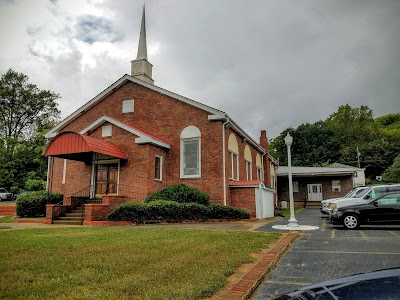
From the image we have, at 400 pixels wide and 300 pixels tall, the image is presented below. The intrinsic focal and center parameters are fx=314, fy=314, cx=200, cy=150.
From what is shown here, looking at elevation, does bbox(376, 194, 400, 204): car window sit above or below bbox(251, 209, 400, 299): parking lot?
above

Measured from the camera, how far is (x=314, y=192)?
114 ft

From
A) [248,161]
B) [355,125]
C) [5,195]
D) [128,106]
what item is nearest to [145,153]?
[128,106]

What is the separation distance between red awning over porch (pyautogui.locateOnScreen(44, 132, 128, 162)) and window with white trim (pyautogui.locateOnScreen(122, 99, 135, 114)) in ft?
12.8

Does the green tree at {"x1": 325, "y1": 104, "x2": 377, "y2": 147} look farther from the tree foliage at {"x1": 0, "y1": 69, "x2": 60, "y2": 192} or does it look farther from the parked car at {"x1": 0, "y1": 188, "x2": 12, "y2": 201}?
the parked car at {"x1": 0, "y1": 188, "x2": 12, "y2": 201}

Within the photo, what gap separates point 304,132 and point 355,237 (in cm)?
5407

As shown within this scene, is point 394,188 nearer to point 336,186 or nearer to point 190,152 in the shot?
point 190,152

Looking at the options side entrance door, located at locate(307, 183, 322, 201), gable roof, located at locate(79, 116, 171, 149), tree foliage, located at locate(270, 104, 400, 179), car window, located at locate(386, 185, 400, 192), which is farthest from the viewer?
tree foliage, located at locate(270, 104, 400, 179)

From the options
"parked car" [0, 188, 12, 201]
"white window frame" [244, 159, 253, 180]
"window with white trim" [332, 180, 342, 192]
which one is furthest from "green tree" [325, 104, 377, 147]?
"parked car" [0, 188, 12, 201]

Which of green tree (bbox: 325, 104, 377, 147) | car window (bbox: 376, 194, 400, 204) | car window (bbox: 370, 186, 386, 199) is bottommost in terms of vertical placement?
car window (bbox: 376, 194, 400, 204)

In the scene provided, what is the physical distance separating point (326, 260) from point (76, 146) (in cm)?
1294

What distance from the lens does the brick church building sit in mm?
16578

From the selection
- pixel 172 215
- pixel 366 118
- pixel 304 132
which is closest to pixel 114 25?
pixel 172 215

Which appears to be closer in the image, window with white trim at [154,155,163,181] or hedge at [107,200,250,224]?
hedge at [107,200,250,224]

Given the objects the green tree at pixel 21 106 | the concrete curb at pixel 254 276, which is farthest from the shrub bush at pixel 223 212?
the green tree at pixel 21 106
